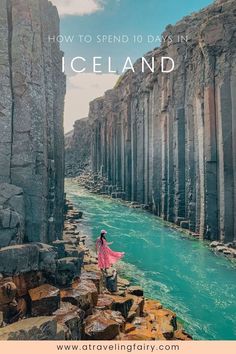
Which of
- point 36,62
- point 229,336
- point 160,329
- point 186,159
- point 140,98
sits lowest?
point 229,336

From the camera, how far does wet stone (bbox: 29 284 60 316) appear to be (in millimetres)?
7629

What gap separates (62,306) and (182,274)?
10127 mm

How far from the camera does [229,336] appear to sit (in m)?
11.0

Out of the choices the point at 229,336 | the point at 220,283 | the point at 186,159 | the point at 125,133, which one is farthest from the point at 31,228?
the point at 125,133

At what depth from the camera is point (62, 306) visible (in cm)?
819

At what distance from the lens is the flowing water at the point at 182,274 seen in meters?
12.1

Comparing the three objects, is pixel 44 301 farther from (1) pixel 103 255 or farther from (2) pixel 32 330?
(1) pixel 103 255

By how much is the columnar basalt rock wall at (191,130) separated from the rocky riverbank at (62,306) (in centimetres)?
1268

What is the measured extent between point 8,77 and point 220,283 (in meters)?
12.8

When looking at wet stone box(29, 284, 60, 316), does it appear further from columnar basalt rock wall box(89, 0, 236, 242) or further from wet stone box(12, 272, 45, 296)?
columnar basalt rock wall box(89, 0, 236, 242)

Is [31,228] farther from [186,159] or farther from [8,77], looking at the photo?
[186,159]

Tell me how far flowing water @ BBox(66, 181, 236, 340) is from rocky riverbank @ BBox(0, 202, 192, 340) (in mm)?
1800
